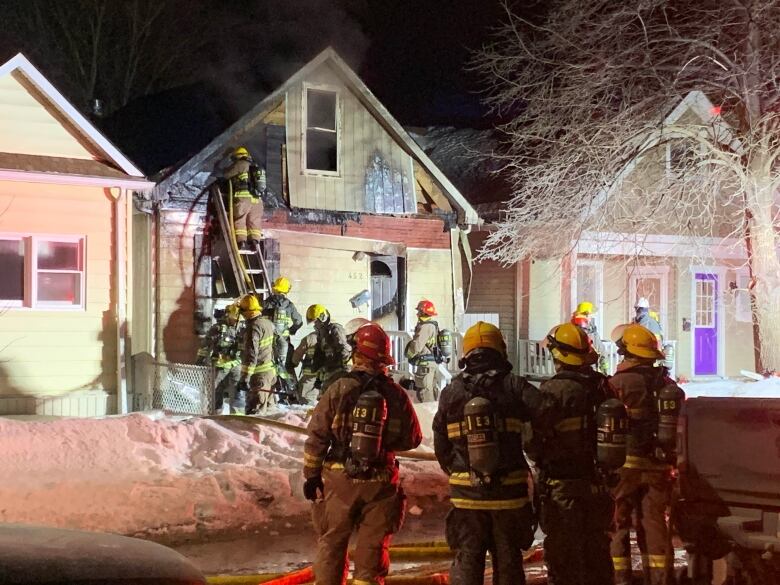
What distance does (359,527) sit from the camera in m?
5.03

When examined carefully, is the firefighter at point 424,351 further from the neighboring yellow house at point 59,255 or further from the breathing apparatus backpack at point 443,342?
the neighboring yellow house at point 59,255

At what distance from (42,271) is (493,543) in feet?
29.3

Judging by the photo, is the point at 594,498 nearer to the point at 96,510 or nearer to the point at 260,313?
the point at 96,510

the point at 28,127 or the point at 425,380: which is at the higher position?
the point at 28,127

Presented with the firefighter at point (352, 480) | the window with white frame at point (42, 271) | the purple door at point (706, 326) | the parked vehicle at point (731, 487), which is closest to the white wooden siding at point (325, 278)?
the window with white frame at point (42, 271)

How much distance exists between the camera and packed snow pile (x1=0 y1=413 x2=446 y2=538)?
721cm

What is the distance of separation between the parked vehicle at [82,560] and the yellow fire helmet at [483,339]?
2.24 m

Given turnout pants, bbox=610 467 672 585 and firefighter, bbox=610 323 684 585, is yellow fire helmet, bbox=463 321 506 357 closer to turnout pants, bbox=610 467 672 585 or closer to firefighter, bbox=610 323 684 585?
firefighter, bbox=610 323 684 585

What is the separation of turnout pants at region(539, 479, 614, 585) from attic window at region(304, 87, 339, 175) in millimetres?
10689

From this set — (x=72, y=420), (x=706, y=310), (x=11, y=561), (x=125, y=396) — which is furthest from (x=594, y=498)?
(x=706, y=310)

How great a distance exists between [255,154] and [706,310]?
10.9 metres

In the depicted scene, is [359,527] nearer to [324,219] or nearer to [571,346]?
[571,346]

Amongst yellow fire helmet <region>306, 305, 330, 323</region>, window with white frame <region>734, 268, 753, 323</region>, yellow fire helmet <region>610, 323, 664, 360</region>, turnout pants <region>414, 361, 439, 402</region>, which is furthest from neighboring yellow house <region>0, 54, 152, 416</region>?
window with white frame <region>734, 268, 753, 323</region>

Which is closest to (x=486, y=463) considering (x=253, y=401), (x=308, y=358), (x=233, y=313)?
(x=308, y=358)
